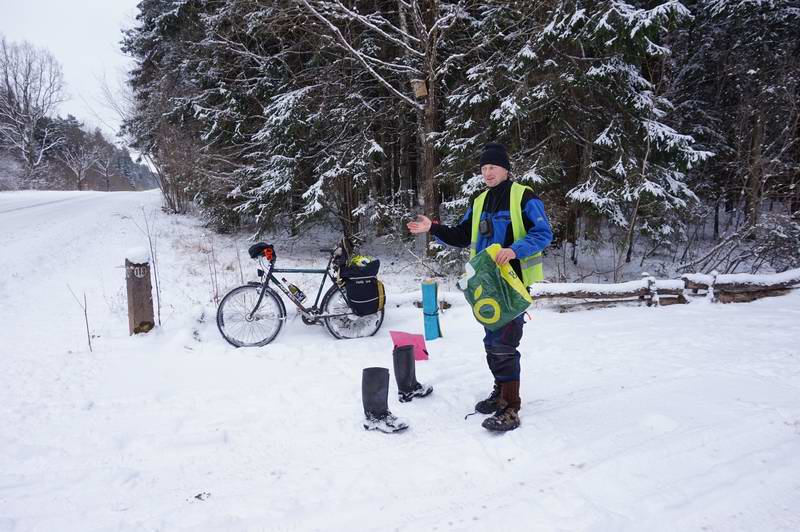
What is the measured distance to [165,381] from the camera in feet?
12.7

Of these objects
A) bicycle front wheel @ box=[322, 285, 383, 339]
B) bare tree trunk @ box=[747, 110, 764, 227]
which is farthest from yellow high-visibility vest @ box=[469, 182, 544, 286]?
bare tree trunk @ box=[747, 110, 764, 227]

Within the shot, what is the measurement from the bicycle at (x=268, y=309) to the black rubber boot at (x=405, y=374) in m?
1.53

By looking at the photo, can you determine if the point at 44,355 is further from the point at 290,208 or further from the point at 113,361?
the point at 290,208

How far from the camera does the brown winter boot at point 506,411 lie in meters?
2.79

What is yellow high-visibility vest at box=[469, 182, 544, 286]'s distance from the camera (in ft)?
9.16

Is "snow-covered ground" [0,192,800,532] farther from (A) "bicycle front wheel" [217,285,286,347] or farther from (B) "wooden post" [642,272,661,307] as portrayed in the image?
(B) "wooden post" [642,272,661,307]

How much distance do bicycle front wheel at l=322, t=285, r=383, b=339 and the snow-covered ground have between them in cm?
17

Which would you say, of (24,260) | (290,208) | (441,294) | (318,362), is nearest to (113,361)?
(318,362)

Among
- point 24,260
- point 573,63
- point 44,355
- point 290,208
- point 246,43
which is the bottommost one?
point 44,355

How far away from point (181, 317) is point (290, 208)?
18.7 feet

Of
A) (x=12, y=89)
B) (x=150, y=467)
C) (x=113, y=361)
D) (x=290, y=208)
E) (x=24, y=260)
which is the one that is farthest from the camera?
(x=12, y=89)

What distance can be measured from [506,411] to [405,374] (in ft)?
2.87

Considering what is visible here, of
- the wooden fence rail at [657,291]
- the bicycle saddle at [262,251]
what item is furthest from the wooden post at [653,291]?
the bicycle saddle at [262,251]

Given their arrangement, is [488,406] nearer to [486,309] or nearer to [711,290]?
[486,309]
